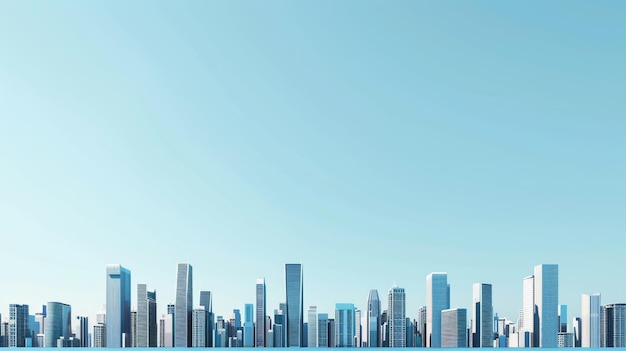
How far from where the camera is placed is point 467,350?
185 metres

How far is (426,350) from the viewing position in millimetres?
181500

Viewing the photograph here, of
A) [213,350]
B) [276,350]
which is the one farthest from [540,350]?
[213,350]

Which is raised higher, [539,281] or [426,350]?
[539,281]

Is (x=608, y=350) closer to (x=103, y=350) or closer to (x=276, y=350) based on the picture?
(x=276, y=350)

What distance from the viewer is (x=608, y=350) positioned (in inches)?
7795

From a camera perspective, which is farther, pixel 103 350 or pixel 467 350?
pixel 103 350

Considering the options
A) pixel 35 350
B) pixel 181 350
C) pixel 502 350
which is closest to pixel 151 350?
pixel 181 350

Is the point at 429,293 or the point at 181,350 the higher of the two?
the point at 429,293

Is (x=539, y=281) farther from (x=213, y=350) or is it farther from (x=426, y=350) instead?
(x=213, y=350)

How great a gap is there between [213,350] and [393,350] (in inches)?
2506

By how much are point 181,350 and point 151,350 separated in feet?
32.9

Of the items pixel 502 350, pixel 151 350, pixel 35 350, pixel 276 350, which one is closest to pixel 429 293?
pixel 502 350

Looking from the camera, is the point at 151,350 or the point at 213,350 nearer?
the point at 151,350

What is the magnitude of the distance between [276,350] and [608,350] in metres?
117
